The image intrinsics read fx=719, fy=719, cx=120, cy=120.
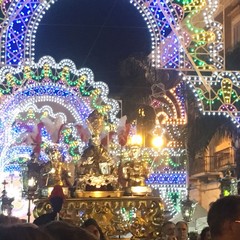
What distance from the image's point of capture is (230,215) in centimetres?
317

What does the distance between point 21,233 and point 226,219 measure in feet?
4.02

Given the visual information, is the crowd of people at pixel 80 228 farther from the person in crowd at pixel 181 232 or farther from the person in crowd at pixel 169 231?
the person in crowd at pixel 169 231

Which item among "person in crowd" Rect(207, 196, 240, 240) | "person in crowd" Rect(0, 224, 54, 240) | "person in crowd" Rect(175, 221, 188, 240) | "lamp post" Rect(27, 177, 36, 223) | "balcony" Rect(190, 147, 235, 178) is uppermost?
"balcony" Rect(190, 147, 235, 178)

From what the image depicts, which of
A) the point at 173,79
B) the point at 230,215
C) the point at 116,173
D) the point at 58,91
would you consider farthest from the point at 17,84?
the point at 230,215

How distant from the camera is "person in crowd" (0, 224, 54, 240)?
87.3 inches

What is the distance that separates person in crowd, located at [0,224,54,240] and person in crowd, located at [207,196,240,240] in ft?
3.64

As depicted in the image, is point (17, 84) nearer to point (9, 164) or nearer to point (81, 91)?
point (81, 91)

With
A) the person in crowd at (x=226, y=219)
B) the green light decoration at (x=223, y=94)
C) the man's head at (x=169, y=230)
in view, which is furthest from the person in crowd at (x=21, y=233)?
the green light decoration at (x=223, y=94)

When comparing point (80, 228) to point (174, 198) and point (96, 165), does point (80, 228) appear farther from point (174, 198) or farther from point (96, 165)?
point (174, 198)

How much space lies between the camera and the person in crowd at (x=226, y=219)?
3.16 m

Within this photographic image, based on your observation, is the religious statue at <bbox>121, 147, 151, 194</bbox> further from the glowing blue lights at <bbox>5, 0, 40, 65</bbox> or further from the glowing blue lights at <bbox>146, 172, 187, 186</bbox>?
the glowing blue lights at <bbox>146, 172, 187, 186</bbox>

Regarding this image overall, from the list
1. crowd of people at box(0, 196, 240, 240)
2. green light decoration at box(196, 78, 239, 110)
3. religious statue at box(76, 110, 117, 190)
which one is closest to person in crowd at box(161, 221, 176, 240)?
religious statue at box(76, 110, 117, 190)

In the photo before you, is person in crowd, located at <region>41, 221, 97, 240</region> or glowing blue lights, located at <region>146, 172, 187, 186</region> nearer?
person in crowd, located at <region>41, 221, 97, 240</region>

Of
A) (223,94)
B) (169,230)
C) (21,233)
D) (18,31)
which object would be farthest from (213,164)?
(21,233)
